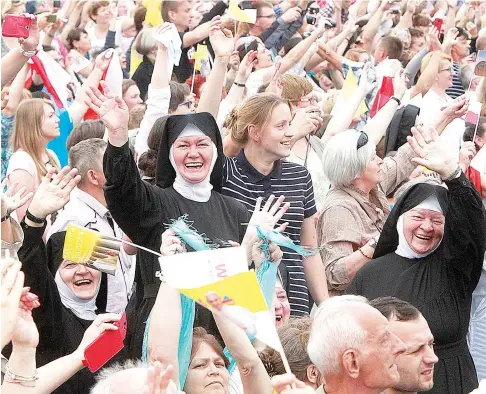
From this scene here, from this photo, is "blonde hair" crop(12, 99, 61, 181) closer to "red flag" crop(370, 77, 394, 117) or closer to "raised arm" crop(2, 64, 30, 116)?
"raised arm" crop(2, 64, 30, 116)

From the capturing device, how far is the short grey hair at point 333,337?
150 inches

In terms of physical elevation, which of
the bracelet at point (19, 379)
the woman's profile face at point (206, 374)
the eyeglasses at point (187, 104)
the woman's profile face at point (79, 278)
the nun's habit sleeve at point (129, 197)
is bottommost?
the woman's profile face at point (206, 374)

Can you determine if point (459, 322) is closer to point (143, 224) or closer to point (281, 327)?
point (281, 327)

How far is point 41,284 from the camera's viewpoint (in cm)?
443

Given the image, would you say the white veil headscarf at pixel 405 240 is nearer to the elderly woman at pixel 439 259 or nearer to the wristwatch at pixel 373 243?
the elderly woman at pixel 439 259

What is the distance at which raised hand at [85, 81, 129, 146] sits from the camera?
4520 mm

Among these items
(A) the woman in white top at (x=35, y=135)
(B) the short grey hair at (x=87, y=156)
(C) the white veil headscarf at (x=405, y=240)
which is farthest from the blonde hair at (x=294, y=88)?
(C) the white veil headscarf at (x=405, y=240)

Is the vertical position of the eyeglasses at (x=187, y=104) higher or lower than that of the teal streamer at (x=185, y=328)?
higher

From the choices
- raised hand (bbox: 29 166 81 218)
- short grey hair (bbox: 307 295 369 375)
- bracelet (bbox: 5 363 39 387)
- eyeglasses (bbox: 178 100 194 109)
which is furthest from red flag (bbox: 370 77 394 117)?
bracelet (bbox: 5 363 39 387)

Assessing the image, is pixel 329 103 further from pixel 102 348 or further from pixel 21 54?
pixel 102 348

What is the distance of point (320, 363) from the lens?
12.5ft

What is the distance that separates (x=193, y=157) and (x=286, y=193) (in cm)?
67

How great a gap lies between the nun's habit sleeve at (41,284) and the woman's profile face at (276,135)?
1.36 meters

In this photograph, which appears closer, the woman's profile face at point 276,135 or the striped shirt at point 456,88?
the woman's profile face at point 276,135
